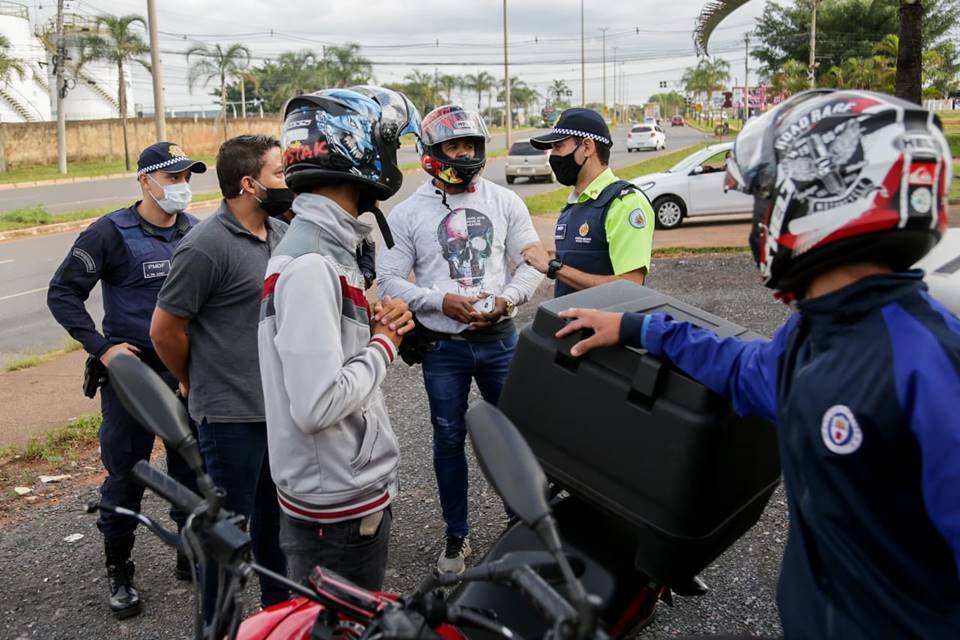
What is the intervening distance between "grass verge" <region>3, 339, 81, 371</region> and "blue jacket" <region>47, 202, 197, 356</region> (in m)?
4.22

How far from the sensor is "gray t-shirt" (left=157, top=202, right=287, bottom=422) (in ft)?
9.84

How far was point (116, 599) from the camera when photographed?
11.0ft

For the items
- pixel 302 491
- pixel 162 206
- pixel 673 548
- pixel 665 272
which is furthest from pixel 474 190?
pixel 665 272

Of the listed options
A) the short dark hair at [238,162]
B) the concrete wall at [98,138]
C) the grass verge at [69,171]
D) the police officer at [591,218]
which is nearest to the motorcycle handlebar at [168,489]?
the short dark hair at [238,162]

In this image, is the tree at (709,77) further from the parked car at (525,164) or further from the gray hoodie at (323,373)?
the gray hoodie at (323,373)

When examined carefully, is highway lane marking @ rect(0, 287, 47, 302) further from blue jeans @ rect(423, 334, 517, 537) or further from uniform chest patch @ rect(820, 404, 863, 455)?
uniform chest patch @ rect(820, 404, 863, 455)

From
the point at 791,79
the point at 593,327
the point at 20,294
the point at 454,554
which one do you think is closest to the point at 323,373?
the point at 593,327

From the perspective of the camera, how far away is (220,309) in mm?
3111

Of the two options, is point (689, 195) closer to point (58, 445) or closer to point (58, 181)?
point (58, 445)

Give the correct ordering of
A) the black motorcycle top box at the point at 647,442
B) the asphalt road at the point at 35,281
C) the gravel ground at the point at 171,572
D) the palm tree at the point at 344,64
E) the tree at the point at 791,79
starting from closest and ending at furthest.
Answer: the black motorcycle top box at the point at 647,442, the gravel ground at the point at 171,572, the asphalt road at the point at 35,281, the tree at the point at 791,79, the palm tree at the point at 344,64

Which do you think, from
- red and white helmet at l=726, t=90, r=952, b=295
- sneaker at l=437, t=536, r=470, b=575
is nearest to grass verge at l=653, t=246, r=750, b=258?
sneaker at l=437, t=536, r=470, b=575

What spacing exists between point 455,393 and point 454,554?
71cm

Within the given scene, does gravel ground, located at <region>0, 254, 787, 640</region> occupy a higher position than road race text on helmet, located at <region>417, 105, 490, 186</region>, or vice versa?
road race text on helmet, located at <region>417, 105, 490, 186</region>

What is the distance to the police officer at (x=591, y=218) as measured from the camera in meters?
3.75
